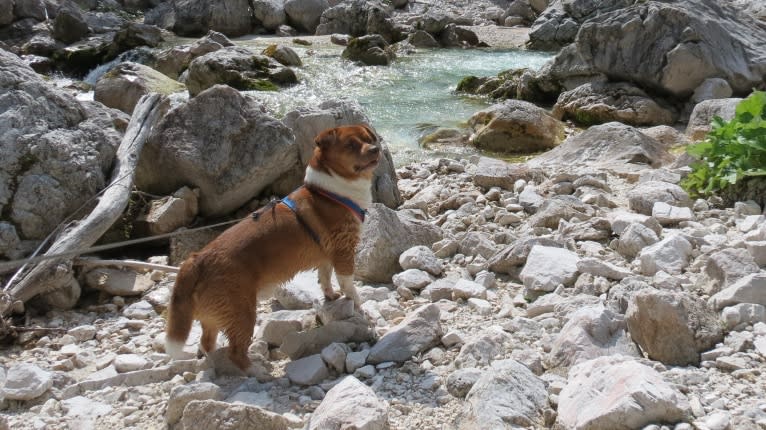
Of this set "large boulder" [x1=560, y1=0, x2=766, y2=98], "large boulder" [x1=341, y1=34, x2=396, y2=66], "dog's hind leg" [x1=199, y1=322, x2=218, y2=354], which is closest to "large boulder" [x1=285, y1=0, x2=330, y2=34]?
"large boulder" [x1=341, y1=34, x2=396, y2=66]

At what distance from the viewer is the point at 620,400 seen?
10.9ft

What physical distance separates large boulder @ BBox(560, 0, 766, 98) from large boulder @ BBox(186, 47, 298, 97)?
7.51 m

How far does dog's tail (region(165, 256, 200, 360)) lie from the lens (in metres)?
4.39

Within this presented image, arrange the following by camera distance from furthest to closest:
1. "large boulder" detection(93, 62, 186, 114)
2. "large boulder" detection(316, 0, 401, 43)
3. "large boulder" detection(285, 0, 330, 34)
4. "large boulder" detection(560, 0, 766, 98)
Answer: "large boulder" detection(285, 0, 330, 34) → "large boulder" detection(316, 0, 401, 43) → "large boulder" detection(93, 62, 186, 114) → "large boulder" detection(560, 0, 766, 98)

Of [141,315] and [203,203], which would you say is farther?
[203,203]

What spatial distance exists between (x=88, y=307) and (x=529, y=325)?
4001 millimetres

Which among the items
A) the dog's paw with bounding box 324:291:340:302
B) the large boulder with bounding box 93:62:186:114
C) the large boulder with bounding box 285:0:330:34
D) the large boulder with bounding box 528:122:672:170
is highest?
the dog's paw with bounding box 324:291:340:302

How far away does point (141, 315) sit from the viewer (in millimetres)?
5934

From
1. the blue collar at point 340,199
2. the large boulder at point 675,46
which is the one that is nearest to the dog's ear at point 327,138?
the blue collar at point 340,199

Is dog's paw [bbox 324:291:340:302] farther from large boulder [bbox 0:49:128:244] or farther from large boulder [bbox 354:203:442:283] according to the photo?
large boulder [bbox 0:49:128:244]

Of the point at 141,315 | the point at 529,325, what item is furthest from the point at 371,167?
the point at 141,315

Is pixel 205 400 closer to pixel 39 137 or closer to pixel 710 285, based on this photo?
pixel 710 285

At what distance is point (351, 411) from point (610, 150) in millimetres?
7034

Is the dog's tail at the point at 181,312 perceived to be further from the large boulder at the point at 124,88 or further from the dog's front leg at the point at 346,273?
the large boulder at the point at 124,88
